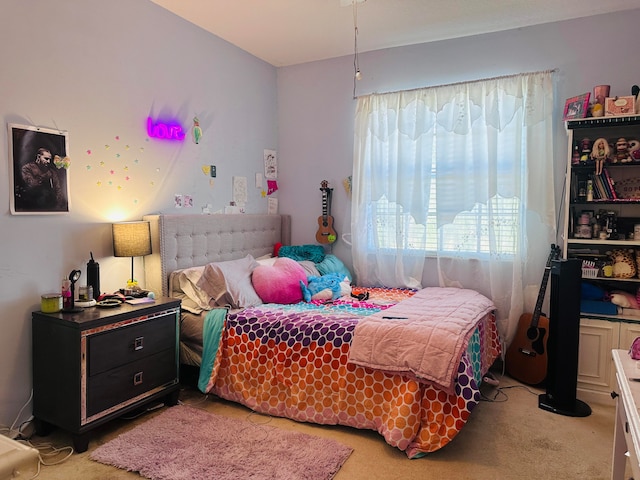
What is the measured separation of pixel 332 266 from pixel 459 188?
127cm

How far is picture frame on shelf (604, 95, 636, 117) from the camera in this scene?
295 cm

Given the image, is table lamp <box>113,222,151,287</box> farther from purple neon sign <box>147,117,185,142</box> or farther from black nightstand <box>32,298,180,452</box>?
purple neon sign <box>147,117,185,142</box>

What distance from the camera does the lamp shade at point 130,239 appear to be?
278cm

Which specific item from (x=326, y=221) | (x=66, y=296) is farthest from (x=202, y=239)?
(x=326, y=221)

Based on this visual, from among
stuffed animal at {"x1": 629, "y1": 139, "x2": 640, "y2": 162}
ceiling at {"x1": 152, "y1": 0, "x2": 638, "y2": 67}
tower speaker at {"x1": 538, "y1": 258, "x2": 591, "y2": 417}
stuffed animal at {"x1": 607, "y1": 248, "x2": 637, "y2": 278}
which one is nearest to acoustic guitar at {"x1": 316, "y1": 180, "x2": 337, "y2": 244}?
ceiling at {"x1": 152, "y1": 0, "x2": 638, "y2": 67}

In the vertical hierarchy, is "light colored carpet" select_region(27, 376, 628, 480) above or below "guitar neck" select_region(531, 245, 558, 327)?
below

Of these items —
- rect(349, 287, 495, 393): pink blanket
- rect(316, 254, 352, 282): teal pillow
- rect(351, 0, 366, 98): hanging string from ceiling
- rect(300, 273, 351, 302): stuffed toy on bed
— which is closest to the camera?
rect(349, 287, 495, 393): pink blanket

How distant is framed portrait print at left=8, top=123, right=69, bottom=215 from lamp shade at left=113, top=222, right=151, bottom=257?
1.05ft

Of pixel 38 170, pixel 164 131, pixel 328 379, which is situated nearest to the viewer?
pixel 38 170

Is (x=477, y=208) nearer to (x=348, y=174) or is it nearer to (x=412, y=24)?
(x=348, y=174)

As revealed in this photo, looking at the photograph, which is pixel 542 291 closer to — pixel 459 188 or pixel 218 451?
pixel 459 188

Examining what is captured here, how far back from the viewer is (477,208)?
3.58 meters

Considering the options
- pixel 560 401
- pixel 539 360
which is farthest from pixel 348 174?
pixel 560 401

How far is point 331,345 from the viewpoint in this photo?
259cm
